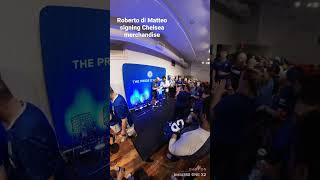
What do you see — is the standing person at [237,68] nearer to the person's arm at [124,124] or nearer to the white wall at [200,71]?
the white wall at [200,71]

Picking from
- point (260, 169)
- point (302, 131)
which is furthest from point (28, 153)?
point (302, 131)

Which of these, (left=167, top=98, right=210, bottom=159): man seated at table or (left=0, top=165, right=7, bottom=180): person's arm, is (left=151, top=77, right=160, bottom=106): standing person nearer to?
(left=167, top=98, right=210, bottom=159): man seated at table

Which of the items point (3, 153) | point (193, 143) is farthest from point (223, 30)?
point (3, 153)

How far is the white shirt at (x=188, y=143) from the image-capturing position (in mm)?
1795

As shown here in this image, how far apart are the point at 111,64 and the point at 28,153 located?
0.58m

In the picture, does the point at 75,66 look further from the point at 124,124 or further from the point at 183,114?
the point at 183,114

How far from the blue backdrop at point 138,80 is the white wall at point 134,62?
0.8 inches

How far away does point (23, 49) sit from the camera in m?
1.69

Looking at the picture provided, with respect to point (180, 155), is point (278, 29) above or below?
above

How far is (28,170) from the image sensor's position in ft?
5.67

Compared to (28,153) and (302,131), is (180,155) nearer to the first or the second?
(302,131)

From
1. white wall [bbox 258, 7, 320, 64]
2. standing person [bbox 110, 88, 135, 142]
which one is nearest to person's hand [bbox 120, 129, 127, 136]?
standing person [bbox 110, 88, 135, 142]

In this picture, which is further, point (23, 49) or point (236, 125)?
point (236, 125)

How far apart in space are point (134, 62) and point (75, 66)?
12.1 inches
